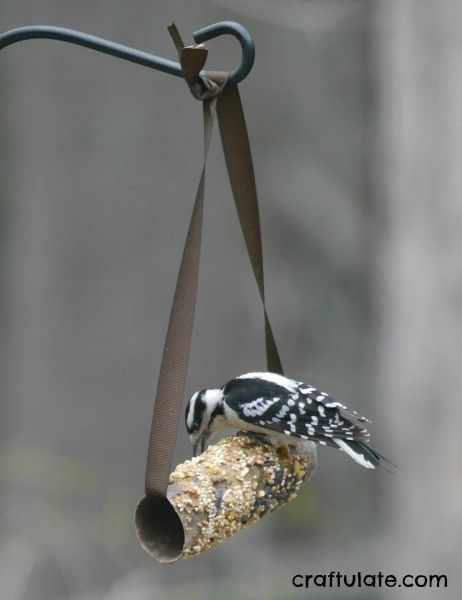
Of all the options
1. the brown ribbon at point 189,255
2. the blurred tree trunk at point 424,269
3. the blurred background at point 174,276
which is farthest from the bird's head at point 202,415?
the blurred background at point 174,276

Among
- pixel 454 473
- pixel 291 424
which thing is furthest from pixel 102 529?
pixel 291 424

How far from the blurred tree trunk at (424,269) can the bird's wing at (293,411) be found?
2.59 metres

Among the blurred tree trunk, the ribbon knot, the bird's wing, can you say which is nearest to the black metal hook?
the ribbon knot

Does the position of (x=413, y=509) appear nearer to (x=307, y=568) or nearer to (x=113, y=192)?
(x=307, y=568)

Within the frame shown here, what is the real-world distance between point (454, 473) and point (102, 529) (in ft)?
6.17

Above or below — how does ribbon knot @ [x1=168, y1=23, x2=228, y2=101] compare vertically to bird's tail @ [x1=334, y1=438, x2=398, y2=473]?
above

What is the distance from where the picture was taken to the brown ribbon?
210cm

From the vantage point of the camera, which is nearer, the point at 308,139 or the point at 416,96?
the point at 416,96

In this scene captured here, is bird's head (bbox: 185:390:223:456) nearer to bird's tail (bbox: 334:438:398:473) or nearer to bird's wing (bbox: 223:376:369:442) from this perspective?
bird's wing (bbox: 223:376:369:442)

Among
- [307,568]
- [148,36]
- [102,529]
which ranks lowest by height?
[307,568]

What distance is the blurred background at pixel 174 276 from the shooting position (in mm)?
5719

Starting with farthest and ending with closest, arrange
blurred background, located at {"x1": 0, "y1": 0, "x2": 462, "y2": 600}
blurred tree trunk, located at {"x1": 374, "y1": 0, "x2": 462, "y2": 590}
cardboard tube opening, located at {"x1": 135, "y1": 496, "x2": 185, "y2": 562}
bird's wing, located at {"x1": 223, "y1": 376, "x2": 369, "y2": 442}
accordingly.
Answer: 1. blurred background, located at {"x1": 0, "y1": 0, "x2": 462, "y2": 600}
2. blurred tree trunk, located at {"x1": 374, "y1": 0, "x2": 462, "y2": 590}
3. bird's wing, located at {"x1": 223, "y1": 376, "x2": 369, "y2": 442}
4. cardboard tube opening, located at {"x1": 135, "y1": 496, "x2": 185, "y2": 562}

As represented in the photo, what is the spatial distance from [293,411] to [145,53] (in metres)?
0.88

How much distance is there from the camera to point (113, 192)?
19.4 ft
